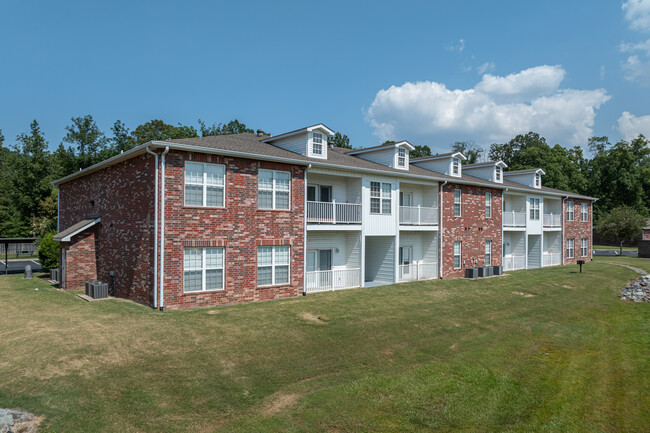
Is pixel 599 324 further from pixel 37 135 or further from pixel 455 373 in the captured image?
pixel 37 135

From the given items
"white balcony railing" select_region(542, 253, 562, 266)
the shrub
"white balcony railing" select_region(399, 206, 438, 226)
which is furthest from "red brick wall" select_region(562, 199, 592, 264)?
the shrub

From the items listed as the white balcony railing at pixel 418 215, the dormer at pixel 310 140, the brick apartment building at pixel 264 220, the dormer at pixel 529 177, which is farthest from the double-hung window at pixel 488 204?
the dormer at pixel 310 140

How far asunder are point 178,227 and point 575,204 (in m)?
35.3

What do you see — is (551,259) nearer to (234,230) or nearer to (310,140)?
(310,140)

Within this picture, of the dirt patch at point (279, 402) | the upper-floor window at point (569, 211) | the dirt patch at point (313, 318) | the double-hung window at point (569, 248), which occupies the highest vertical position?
the upper-floor window at point (569, 211)

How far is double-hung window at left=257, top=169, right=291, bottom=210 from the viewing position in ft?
53.7

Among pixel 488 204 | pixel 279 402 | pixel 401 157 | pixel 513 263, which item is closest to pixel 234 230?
pixel 279 402

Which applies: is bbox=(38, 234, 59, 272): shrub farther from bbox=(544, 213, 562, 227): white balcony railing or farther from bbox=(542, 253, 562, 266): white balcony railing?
bbox=(544, 213, 562, 227): white balcony railing

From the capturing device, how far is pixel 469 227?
25578 millimetres

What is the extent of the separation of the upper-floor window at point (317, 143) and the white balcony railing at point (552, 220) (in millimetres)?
22374

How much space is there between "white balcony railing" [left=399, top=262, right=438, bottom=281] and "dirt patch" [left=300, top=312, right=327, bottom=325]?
9.27 m

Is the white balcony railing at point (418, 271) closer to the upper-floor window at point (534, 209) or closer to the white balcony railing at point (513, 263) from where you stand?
the white balcony railing at point (513, 263)

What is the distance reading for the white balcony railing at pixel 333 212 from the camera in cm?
1850

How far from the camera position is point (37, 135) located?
47.8 m
